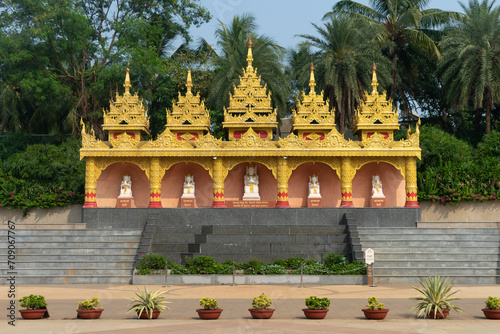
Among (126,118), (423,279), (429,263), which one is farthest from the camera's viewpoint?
(126,118)

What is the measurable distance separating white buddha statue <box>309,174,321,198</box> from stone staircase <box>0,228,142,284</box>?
348 inches

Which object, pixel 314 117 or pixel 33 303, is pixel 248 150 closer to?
pixel 314 117

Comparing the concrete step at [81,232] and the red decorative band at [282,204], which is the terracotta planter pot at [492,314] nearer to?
the red decorative band at [282,204]

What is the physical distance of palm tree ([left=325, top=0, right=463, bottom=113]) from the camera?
1698 inches

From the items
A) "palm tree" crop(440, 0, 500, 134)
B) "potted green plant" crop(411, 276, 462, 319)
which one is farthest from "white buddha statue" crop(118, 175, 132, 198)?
A: "palm tree" crop(440, 0, 500, 134)

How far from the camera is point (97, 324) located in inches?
545

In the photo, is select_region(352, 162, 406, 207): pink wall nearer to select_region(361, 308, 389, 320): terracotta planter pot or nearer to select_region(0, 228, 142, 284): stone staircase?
select_region(0, 228, 142, 284): stone staircase

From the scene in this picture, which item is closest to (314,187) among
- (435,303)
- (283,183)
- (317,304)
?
(283,183)

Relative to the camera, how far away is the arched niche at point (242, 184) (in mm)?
31422

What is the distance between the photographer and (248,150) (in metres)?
29.2

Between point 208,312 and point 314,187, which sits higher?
point 314,187

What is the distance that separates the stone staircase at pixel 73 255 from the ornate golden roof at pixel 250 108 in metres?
7.87

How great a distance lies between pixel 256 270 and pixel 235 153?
26.7 ft

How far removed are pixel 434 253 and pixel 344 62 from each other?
1692cm
